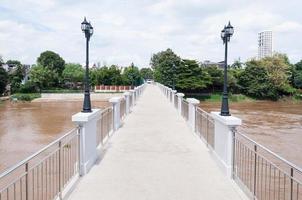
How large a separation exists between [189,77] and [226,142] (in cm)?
4544

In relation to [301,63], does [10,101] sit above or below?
below

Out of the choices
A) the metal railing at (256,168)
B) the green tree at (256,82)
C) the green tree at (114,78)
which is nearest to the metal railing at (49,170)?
the metal railing at (256,168)

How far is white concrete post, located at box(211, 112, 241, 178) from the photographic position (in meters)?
6.21

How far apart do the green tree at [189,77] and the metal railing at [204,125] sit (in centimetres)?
4012

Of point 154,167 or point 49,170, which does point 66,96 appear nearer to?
point 49,170

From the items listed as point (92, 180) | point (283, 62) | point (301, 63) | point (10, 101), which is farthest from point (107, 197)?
point (301, 63)

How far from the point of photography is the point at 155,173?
638 cm

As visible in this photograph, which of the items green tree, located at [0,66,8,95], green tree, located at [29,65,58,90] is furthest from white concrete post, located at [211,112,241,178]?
green tree, located at [29,65,58,90]

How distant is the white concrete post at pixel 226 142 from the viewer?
621 centimetres

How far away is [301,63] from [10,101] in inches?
1926

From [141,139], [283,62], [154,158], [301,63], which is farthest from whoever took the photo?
[301,63]

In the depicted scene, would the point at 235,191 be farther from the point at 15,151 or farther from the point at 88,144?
the point at 15,151

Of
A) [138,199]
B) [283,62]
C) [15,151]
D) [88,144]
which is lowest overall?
[15,151]

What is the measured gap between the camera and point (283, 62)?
62469 mm
